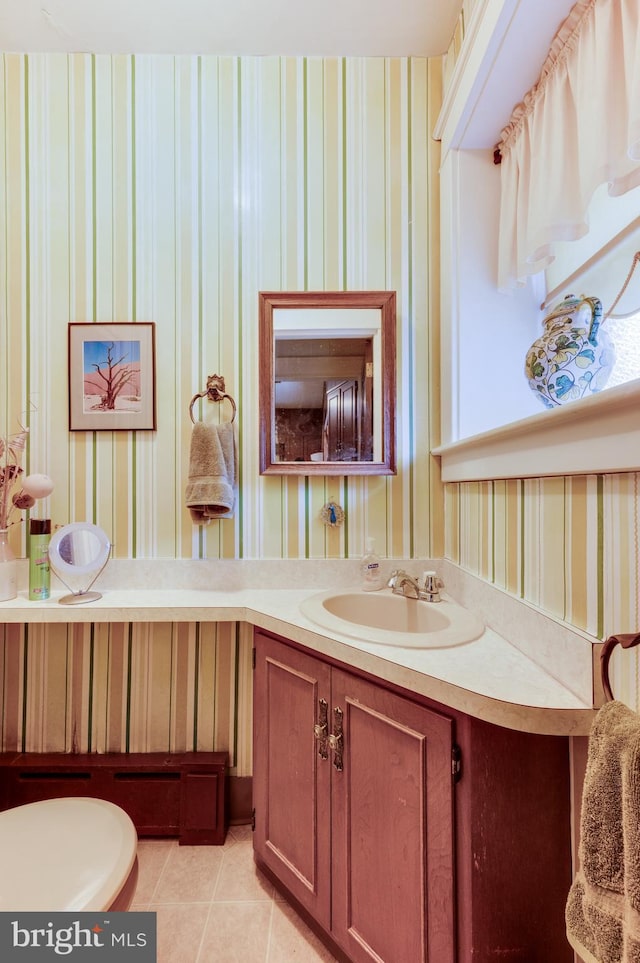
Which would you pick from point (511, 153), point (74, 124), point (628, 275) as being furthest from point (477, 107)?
point (74, 124)

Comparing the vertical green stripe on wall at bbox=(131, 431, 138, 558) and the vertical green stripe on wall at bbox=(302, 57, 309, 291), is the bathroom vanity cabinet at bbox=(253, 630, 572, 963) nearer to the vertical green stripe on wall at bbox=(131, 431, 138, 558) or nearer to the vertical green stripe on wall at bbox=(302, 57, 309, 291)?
the vertical green stripe on wall at bbox=(131, 431, 138, 558)

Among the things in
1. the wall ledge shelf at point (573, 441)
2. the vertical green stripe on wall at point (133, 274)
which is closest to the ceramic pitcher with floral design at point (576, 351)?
the wall ledge shelf at point (573, 441)

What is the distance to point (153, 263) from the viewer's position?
151cm

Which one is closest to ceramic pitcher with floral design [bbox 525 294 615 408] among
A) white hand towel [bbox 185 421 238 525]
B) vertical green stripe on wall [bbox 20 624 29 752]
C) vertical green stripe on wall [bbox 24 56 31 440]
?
white hand towel [bbox 185 421 238 525]

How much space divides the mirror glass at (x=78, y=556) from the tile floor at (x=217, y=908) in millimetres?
912

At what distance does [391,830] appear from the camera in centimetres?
86

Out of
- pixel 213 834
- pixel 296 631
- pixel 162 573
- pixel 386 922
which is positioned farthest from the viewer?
pixel 162 573

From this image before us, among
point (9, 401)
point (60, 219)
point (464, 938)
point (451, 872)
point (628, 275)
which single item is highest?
point (60, 219)

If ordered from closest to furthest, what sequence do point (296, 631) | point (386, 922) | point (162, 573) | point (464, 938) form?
point (464, 938) < point (386, 922) < point (296, 631) < point (162, 573)

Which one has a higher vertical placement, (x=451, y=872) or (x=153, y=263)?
(x=153, y=263)

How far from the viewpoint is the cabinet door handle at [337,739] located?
3.18 feet

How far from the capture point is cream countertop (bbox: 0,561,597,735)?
2.31ft

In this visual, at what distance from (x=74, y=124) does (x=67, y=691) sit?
7.13 feet

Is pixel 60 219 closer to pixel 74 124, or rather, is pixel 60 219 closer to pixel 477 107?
pixel 74 124
